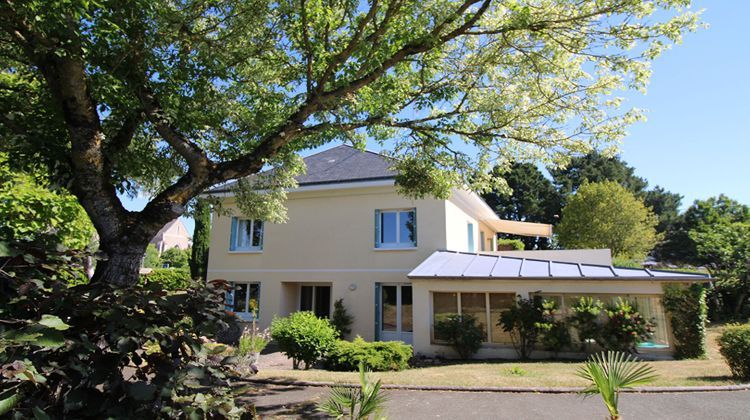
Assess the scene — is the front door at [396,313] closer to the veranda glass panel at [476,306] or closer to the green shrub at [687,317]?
the veranda glass panel at [476,306]

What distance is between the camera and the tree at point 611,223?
3772 centimetres

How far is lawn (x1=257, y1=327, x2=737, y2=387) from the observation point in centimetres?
903

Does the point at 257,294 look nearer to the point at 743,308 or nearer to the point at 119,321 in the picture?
the point at 119,321

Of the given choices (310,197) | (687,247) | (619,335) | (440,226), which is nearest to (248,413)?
(619,335)

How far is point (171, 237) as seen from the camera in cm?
7200

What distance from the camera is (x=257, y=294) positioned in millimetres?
20109

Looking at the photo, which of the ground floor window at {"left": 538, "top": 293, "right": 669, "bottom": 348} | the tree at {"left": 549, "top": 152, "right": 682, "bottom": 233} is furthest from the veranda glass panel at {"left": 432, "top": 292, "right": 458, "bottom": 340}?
the tree at {"left": 549, "top": 152, "right": 682, "bottom": 233}

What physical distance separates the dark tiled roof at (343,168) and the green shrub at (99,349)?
47.0ft

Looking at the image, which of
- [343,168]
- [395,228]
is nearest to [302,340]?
[395,228]

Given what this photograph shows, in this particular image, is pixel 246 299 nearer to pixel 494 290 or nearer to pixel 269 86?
pixel 494 290

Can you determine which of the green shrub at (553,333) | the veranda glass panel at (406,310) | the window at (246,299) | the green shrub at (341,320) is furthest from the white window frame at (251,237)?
the green shrub at (553,333)

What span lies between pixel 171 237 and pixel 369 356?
6936 cm

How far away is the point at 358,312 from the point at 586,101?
40.4ft

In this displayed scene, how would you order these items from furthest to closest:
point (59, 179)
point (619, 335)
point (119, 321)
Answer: point (619, 335) < point (59, 179) < point (119, 321)
